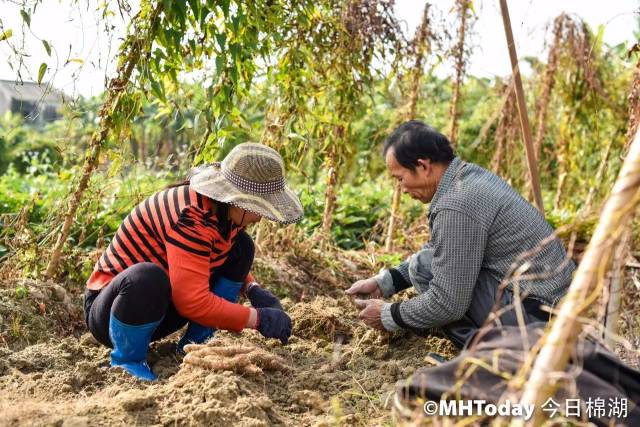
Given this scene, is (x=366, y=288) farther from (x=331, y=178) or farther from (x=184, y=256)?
(x=331, y=178)

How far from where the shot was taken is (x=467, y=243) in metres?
2.68

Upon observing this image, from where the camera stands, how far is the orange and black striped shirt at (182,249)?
2.56 metres

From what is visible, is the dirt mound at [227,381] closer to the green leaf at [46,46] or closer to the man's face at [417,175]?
the man's face at [417,175]

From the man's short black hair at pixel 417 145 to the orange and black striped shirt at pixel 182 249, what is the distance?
0.68 meters

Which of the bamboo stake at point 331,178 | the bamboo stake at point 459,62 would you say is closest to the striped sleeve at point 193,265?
the bamboo stake at point 331,178

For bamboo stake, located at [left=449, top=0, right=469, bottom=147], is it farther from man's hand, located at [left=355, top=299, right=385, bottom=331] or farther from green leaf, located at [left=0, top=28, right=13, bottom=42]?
green leaf, located at [left=0, top=28, right=13, bottom=42]

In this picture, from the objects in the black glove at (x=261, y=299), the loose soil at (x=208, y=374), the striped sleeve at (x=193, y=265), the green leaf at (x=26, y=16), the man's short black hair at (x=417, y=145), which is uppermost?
the green leaf at (x=26, y=16)

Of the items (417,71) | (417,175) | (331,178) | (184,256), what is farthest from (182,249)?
(417,71)

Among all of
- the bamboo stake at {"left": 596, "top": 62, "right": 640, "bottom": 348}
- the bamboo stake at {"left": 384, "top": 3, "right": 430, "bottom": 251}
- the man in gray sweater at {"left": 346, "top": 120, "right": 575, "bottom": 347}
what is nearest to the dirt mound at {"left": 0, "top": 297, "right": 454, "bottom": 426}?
the man in gray sweater at {"left": 346, "top": 120, "right": 575, "bottom": 347}

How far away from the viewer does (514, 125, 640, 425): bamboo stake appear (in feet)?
4.58

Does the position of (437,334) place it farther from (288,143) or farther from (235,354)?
(288,143)

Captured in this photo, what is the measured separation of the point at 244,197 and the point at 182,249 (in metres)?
0.28

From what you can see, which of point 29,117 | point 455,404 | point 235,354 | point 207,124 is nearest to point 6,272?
point 29,117

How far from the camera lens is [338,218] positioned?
19.7 feet
